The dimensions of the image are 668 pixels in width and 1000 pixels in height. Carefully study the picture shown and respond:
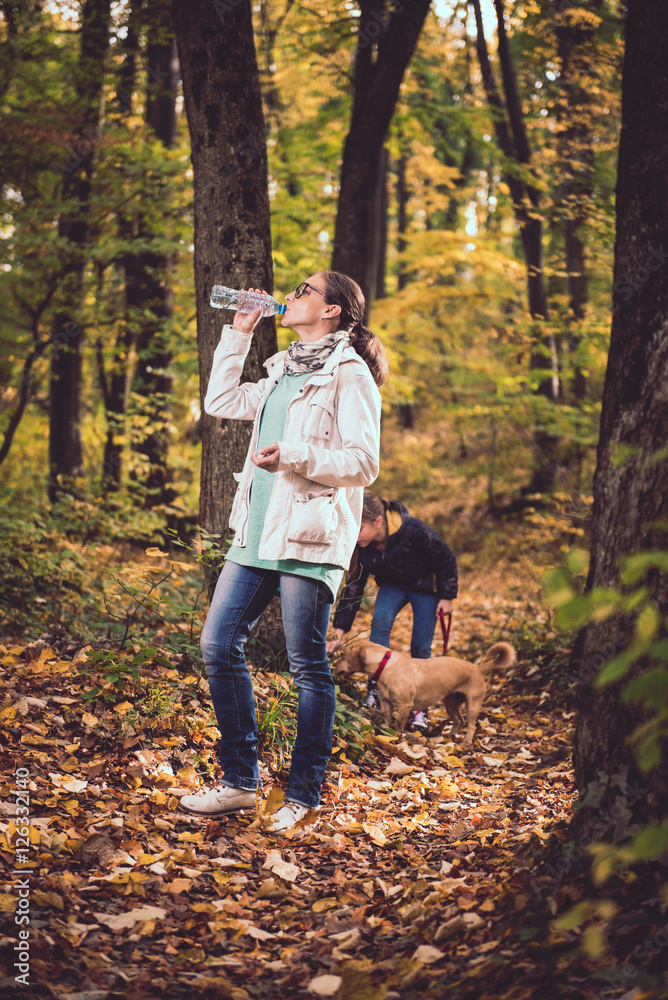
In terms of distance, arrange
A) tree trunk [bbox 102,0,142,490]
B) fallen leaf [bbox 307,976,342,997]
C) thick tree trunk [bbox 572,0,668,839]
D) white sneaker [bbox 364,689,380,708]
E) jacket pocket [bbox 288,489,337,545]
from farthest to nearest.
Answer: tree trunk [bbox 102,0,142,490] → white sneaker [bbox 364,689,380,708] → jacket pocket [bbox 288,489,337,545] → thick tree trunk [bbox 572,0,668,839] → fallen leaf [bbox 307,976,342,997]

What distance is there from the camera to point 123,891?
9.14 feet

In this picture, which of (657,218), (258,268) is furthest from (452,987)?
(258,268)

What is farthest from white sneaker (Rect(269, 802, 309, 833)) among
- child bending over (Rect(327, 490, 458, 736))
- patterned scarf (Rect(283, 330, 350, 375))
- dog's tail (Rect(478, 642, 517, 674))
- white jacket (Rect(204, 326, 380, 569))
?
dog's tail (Rect(478, 642, 517, 674))

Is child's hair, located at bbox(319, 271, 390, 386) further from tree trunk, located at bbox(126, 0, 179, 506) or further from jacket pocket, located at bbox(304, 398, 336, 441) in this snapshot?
tree trunk, located at bbox(126, 0, 179, 506)

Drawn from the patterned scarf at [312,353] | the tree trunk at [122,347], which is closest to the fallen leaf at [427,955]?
the patterned scarf at [312,353]

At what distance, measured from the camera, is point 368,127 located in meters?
8.30

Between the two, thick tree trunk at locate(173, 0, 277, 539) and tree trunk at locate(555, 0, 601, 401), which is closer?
thick tree trunk at locate(173, 0, 277, 539)

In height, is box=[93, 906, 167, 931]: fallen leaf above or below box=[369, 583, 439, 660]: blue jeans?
below

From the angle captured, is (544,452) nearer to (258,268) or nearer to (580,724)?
(258,268)

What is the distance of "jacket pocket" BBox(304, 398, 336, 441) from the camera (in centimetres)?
330

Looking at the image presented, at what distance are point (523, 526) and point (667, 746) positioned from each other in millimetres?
13455

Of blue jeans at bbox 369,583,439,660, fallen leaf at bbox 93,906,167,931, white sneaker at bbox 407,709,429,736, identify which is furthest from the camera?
blue jeans at bbox 369,583,439,660

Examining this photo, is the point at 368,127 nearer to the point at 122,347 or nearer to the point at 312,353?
the point at 122,347

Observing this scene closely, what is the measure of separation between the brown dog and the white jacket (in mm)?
1851
